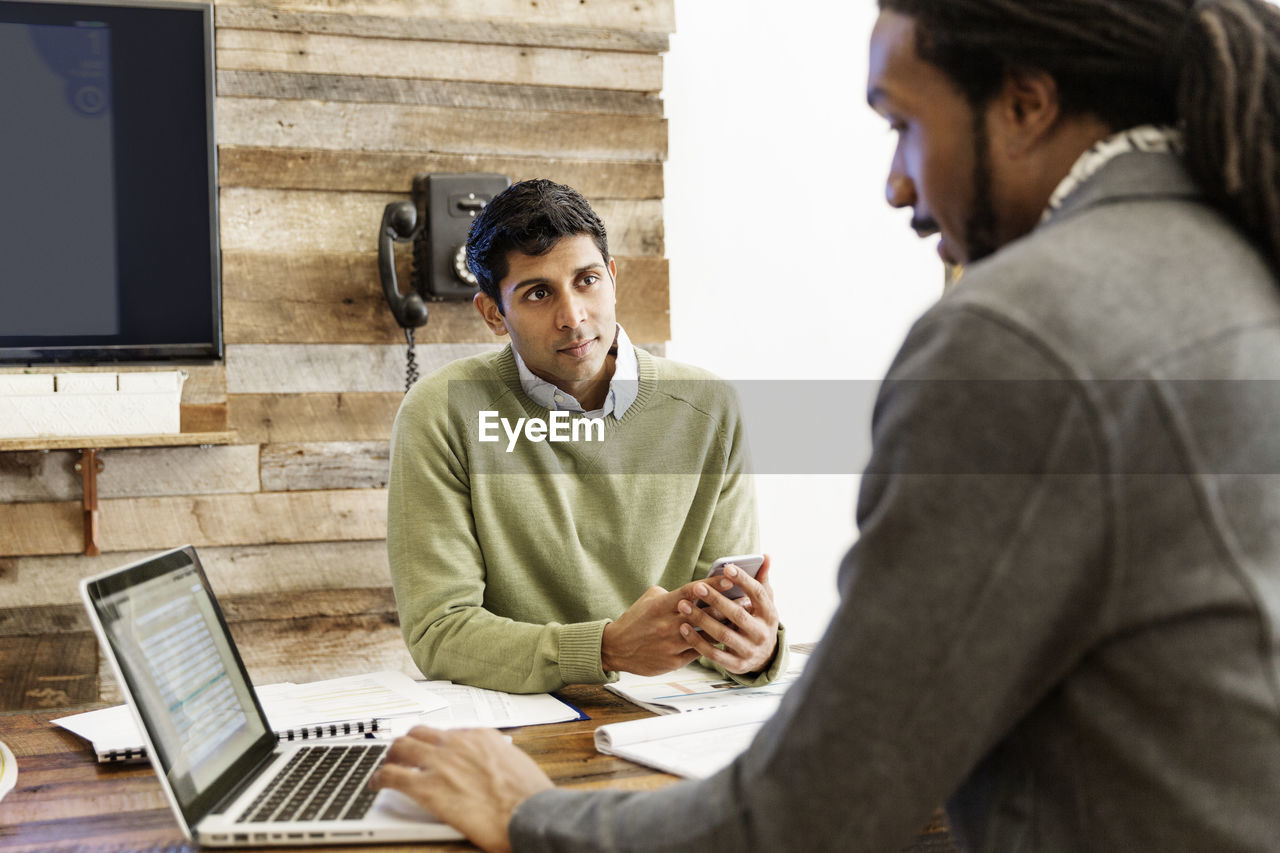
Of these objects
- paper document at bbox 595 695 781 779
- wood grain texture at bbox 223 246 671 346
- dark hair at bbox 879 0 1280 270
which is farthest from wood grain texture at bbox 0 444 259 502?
dark hair at bbox 879 0 1280 270

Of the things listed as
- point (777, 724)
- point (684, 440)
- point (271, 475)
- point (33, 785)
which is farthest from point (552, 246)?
point (777, 724)

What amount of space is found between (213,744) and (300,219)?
70.3 inches

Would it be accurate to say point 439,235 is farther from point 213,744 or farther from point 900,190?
point 900,190

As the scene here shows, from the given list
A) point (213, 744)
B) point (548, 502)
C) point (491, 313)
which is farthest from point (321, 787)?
point (491, 313)

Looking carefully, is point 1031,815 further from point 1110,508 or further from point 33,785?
point 33,785

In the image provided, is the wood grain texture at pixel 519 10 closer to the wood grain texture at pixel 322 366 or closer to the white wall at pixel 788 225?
the white wall at pixel 788 225

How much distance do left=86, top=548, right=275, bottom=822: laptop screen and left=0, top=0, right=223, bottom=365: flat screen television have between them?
1.53 m

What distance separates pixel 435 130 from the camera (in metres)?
2.69

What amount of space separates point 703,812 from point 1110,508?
331mm

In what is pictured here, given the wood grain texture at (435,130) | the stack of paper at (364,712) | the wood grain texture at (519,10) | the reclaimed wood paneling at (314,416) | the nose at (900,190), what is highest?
the wood grain texture at (519,10)

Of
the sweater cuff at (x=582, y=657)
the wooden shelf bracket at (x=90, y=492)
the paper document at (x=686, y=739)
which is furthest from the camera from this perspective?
the wooden shelf bracket at (x=90, y=492)

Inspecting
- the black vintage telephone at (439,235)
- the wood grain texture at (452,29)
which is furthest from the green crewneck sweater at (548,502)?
the wood grain texture at (452,29)

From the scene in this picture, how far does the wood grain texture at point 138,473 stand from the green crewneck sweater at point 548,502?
2.52 feet

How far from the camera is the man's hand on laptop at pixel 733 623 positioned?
153cm
